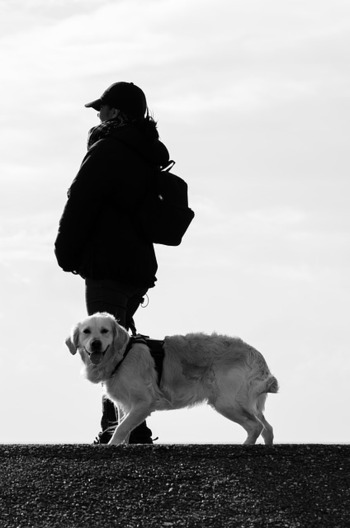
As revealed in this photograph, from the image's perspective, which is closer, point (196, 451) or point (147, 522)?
point (147, 522)

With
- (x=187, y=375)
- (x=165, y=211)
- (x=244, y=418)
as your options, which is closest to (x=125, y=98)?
(x=165, y=211)

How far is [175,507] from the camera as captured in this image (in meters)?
7.54

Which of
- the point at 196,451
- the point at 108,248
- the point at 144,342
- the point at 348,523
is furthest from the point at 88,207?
the point at 348,523

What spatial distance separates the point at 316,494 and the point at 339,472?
0.38 m

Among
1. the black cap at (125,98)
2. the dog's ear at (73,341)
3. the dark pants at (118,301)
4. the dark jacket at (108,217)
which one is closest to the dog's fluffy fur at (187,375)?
the dog's ear at (73,341)

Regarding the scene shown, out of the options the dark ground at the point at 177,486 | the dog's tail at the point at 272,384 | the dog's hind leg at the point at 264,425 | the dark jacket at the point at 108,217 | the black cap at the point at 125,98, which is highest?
the black cap at the point at 125,98

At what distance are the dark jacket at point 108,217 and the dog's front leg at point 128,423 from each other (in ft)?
3.51

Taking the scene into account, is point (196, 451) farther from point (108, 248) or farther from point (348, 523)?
point (108, 248)

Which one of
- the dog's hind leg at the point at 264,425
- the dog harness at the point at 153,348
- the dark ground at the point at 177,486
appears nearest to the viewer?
the dark ground at the point at 177,486

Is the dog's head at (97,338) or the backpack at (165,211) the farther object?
the backpack at (165,211)

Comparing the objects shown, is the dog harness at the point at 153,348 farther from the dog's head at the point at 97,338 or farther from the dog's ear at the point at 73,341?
the dog's ear at the point at 73,341

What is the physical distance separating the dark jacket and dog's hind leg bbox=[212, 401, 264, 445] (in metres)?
1.33

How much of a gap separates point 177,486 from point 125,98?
379cm

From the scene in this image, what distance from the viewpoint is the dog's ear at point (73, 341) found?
33.2ft
